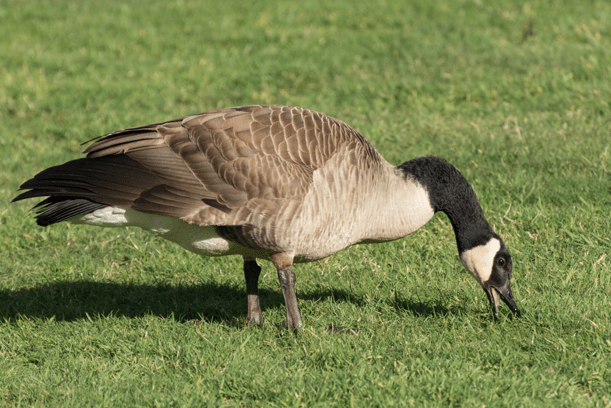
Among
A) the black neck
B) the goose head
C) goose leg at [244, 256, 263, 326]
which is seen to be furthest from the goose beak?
goose leg at [244, 256, 263, 326]

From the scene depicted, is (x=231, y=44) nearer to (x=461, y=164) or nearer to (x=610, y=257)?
(x=461, y=164)

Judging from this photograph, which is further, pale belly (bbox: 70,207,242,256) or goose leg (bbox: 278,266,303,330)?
goose leg (bbox: 278,266,303,330)

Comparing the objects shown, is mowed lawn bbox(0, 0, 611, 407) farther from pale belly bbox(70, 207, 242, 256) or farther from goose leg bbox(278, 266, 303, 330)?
pale belly bbox(70, 207, 242, 256)

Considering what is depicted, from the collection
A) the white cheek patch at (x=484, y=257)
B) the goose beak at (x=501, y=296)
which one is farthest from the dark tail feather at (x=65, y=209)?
the goose beak at (x=501, y=296)

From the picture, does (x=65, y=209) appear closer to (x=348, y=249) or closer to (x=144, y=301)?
(x=144, y=301)

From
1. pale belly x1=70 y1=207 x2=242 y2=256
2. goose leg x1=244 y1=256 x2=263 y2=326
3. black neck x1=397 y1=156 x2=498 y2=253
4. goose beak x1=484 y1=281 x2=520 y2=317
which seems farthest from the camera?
goose leg x1=244 y1=256 x2=263 y2=326

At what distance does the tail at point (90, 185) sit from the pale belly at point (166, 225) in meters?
0.12

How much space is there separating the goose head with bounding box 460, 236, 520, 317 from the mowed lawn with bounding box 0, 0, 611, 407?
16 cm

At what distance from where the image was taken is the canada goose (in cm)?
437

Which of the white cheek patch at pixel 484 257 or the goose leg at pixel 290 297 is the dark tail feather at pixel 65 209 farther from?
the white cheek patch at pixel 484 257

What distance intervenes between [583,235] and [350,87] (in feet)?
16.1

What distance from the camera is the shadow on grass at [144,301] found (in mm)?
5285

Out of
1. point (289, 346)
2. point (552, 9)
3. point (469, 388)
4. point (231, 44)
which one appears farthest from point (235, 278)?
point (552, 9)

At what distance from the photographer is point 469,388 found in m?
3.83
